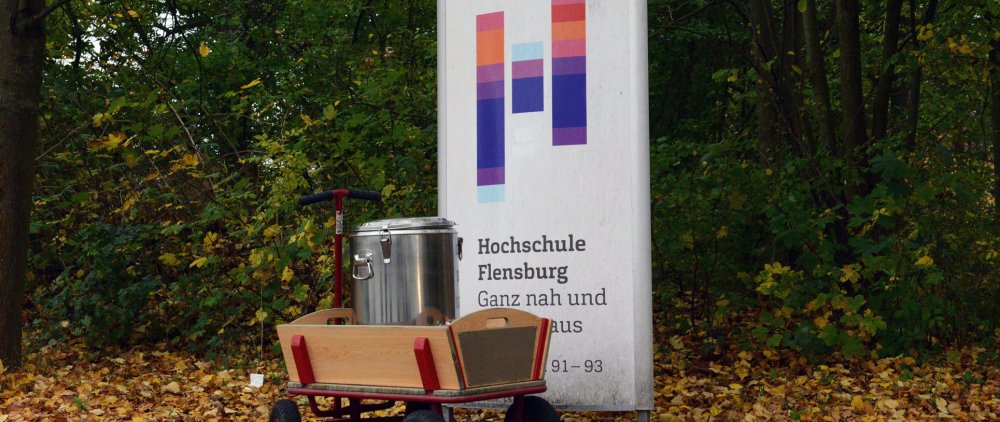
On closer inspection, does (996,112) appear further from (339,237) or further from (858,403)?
(339,237)

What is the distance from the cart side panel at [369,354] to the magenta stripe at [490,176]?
55.3 inches

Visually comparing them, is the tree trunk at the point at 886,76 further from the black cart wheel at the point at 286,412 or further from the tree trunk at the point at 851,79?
the black cart wheel at the point at 286,412

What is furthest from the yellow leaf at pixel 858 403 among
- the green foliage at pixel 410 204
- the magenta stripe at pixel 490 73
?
the magenta stripe at pixel 490 73

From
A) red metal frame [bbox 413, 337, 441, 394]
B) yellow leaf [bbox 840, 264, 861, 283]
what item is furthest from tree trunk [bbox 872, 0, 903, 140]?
red metal frame [bbox 413, 337, 441, 394]

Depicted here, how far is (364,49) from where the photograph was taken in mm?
13125

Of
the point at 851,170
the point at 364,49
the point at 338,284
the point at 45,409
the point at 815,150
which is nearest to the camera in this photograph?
the point at 338,284

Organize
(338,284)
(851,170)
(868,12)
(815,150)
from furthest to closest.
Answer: (868,12), (815,150), (851,170), (338,284)

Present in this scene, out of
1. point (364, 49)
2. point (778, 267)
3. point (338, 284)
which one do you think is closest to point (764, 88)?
point (778, 267)

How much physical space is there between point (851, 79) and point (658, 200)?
2.25 m

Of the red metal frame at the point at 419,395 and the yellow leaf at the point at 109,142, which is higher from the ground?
the yellow leaf at the point at 109,142

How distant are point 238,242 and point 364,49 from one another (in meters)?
3.61

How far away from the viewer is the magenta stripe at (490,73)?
609 centimetres

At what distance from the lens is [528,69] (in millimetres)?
6000

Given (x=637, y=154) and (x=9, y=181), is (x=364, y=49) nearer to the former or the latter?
(x=9, y=181)
